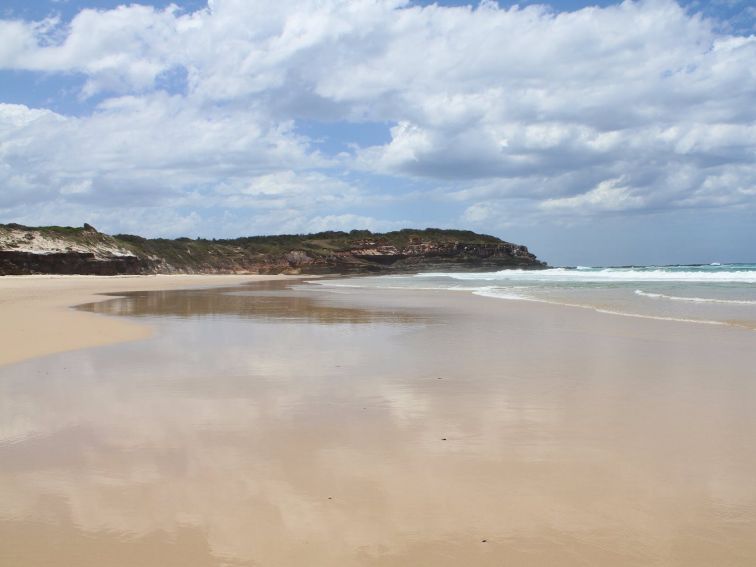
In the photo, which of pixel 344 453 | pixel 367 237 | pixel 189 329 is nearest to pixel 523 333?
pixel 189 329

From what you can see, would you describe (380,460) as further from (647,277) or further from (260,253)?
(260,253)

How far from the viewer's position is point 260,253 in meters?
85.4

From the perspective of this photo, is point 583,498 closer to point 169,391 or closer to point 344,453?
point 344,453

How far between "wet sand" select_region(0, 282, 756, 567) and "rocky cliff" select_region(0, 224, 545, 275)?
50649 mm

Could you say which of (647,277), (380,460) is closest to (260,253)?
(647,277)

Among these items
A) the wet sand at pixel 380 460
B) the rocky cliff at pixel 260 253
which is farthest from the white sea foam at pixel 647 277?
the wet sand at pixel 380 460

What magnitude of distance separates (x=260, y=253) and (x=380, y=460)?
82.7 m

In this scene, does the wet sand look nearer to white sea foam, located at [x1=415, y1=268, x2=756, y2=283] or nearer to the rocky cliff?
white sea foam, located at [x1=415, y1=268, x2=756, y2=283]

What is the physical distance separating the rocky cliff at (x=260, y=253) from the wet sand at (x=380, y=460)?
Answer: 166ft

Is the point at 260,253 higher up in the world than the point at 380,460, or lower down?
higher up

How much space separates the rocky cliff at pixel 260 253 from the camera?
5363 centimetres

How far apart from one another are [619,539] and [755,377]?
5.48 m

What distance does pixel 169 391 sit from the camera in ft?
22.8

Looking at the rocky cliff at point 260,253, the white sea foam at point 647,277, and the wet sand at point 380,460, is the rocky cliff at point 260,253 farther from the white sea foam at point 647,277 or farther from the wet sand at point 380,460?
the wet sand at point 380,460
